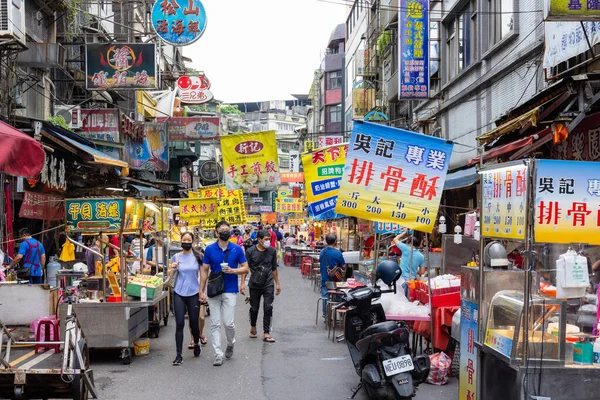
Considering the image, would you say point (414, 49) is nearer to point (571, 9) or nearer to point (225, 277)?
point (225, 277)

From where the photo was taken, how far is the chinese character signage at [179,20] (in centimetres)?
2178

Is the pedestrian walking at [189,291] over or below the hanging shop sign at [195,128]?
below

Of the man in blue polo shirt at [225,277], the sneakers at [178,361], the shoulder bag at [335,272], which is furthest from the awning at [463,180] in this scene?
the sneakers at [178,361]

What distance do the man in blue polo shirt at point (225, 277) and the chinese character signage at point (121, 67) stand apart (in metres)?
11.1

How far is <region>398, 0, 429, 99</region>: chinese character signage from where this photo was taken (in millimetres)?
21906

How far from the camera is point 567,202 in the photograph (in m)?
5.84

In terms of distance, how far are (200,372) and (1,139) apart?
5069 mm

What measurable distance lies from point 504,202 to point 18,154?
13.8 feet

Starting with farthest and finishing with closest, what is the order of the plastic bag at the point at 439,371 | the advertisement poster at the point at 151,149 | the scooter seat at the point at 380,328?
the advertisement poster at the point at 151,149, the plastic bag at the point at 439,371, the scooter seat at the point at 380,328

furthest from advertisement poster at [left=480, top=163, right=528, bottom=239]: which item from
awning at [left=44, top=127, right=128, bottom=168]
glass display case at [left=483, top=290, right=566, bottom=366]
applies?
awning at [left=44, top=127, right=128, bottom=168]

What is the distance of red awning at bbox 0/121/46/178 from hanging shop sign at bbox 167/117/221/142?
21812 millimetres

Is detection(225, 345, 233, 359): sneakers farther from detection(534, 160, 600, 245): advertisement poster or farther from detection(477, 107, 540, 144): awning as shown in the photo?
detection(534, 160, 600, 245): advertisement poster

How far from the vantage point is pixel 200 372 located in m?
10.2

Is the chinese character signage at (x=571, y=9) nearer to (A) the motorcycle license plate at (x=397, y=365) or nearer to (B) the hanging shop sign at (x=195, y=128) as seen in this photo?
(A) the motorcycle license plate at (x=397, y=365)
